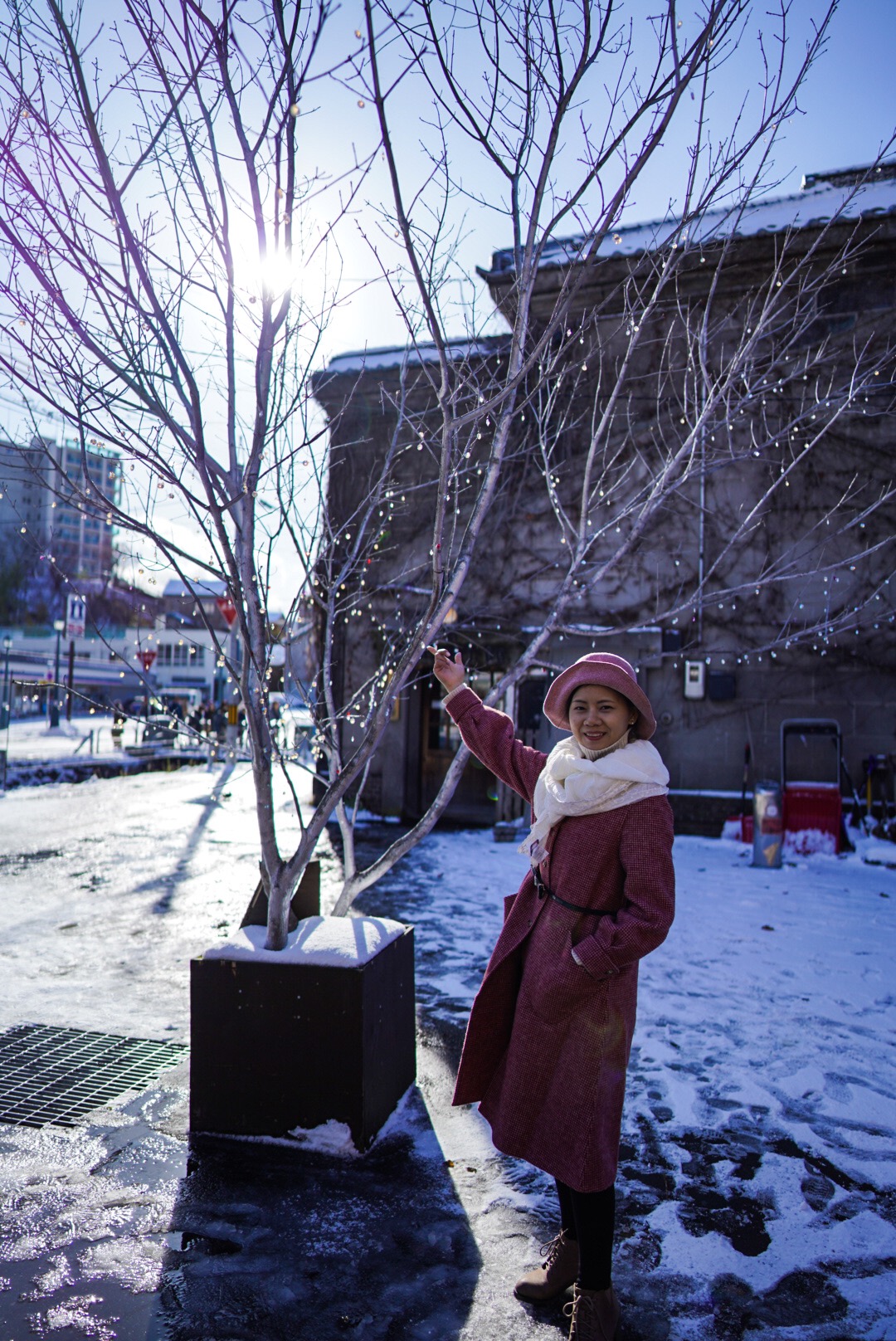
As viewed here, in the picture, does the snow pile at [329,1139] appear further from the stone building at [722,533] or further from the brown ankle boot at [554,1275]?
the stone building at [722,533]

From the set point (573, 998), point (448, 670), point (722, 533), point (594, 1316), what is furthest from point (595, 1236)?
point (722, 533)

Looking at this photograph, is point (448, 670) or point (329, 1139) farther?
point (329, 1139)

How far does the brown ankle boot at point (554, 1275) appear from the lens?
2.47 meters

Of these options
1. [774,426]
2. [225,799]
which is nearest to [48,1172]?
[774,426]

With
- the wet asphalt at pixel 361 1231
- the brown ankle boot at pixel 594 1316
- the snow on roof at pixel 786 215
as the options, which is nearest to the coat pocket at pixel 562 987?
the brown ankle boot at pixel 594 1316

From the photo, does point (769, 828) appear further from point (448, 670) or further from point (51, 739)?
point (51, 739)

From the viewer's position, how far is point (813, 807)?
390 inches

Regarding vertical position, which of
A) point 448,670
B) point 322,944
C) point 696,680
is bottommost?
point 322,944

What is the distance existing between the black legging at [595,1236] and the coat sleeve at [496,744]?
1.11m

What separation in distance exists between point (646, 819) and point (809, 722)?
29.6 feet

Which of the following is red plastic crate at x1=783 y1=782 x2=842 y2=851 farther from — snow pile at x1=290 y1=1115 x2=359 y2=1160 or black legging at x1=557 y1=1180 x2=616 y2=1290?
black legging at x1=557 y1=1180 x2=616 y2=1290

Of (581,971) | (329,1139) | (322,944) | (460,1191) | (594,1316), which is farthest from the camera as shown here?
(322,944)

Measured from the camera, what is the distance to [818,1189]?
311 cm

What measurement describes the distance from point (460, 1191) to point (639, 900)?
60.0 inches
